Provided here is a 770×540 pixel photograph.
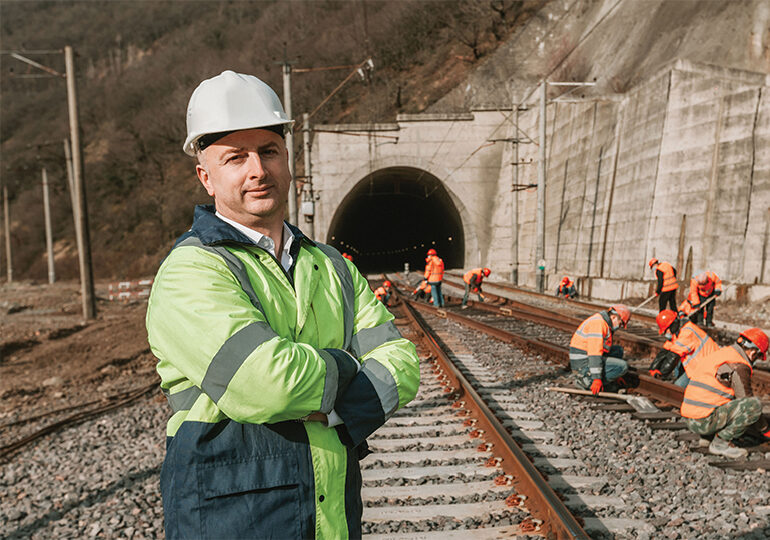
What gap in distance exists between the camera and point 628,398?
21.0 feet

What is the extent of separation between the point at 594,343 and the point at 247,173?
244 inches

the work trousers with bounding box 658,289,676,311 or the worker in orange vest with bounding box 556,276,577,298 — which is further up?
the work trousers with bounding box 658,289,676,311

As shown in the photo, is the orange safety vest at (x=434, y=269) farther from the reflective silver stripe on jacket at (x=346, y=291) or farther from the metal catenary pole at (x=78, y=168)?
the reflective silver stripe on jacket at (x=346, y=291)

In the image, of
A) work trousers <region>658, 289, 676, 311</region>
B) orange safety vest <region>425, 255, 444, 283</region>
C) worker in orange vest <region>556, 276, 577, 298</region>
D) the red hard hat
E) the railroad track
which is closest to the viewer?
the railroad track

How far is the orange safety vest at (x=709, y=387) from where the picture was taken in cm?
517

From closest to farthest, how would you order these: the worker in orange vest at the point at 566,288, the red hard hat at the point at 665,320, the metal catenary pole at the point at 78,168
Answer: the red hard hat at the point at 665,320, the metal catenary pole at the point at 78,168, the worker in orange vest at the point at 566,288

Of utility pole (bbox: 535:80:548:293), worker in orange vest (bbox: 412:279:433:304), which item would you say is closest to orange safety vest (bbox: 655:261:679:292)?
worker in orange vest (bbox: 412:279:433:304)

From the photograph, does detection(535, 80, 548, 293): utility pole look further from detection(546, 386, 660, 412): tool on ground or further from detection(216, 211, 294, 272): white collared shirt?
detection(216, 211, 294, 272): white collared shirt

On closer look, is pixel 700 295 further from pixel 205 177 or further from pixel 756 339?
pixel 205 177

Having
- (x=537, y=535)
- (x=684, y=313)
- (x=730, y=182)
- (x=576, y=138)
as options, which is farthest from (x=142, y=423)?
(x=576, y=138)

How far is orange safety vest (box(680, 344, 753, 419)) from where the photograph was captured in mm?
5168

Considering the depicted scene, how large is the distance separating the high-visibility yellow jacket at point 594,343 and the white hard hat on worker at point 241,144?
5.93m

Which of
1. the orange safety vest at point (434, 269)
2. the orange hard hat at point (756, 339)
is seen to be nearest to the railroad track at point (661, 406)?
the orange hard hat at point (756, 339)

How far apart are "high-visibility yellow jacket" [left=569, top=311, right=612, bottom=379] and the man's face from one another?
19.5 feet
